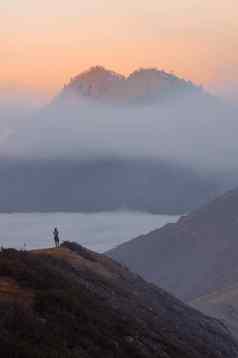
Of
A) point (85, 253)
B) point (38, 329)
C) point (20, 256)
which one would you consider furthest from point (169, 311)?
point (38, 329)

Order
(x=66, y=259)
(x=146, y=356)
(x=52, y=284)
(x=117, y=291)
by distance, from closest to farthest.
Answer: (x=146, y=356), (x=52, y=284), (x=117, y=291), (x=66, y=259)

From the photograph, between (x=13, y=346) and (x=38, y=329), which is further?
(x=38, y=329)

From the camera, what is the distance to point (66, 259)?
61125mm

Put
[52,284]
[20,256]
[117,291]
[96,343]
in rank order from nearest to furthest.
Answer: [96,343], [52,284], [20,256], [117,291]

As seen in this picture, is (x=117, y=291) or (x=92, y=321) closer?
(x=92, y=321)

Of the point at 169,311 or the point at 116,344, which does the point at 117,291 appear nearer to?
the point at 169,311

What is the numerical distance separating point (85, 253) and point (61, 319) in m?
45.3

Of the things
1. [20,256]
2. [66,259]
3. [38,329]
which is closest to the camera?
[38,329]

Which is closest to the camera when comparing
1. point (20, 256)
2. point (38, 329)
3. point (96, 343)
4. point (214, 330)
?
point (38, 329)

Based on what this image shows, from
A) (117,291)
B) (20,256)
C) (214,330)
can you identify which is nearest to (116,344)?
(20,256)

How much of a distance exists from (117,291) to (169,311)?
7.88 meters

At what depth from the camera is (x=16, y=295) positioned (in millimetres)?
29766

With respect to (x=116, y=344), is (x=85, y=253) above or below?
above

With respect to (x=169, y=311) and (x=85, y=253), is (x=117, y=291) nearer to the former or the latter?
(x=169, y=311)
